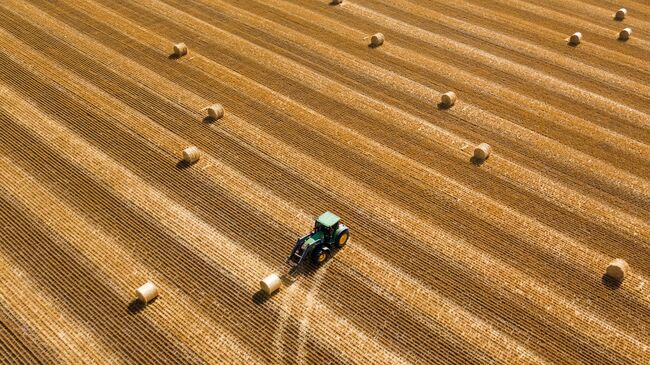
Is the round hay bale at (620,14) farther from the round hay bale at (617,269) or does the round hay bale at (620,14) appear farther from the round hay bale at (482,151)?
the round hay bale at (617,269)

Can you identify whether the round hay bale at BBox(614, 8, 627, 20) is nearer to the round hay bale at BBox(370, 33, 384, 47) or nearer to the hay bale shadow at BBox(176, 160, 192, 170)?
the round hay bale at BBox(370, 33, 384, 47)

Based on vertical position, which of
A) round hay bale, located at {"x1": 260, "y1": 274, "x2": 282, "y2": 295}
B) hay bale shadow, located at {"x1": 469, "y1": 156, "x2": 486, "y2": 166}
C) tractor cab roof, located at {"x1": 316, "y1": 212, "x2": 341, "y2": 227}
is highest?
hay bale shadow, located at {"x1": 469, "y1": 156, "x2": 486, "y2": 166}

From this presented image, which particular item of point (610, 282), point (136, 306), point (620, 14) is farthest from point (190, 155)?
point (620, 14)

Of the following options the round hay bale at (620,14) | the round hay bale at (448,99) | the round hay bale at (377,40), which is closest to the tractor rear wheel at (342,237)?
the round hay bale at (448,99)

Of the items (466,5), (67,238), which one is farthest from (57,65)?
(466,5)

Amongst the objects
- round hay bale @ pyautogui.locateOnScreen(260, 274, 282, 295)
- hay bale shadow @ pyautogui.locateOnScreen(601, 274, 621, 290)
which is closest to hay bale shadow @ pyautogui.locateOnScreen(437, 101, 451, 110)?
hay bale shadow @ pyautogui.locateOnScreen(601, 274, 621, 290)
